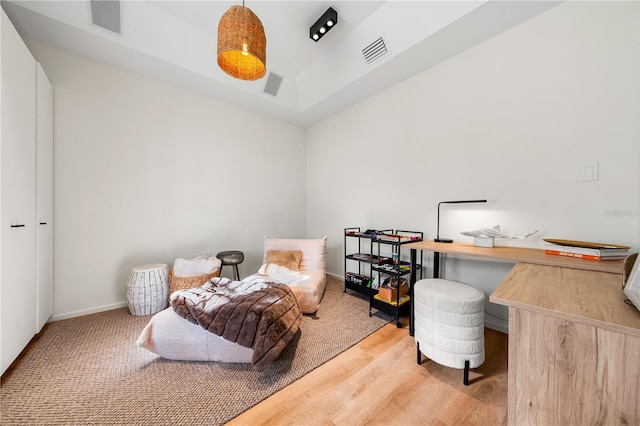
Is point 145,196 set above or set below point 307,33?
below

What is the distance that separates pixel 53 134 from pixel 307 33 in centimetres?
267

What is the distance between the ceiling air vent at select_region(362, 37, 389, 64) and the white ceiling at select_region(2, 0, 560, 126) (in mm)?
42

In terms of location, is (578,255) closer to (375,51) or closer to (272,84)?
(375,51)

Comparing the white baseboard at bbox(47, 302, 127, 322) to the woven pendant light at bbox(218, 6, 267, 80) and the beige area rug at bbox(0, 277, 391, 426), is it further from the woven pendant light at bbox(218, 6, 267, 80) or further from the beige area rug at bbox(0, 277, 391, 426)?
the woven pendant light at bbox(218, 6, 267, 80)

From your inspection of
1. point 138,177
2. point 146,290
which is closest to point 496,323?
point 146,290

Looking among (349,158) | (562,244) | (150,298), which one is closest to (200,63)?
(349,158)

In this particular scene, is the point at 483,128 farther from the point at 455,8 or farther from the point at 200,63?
the point at 200,63

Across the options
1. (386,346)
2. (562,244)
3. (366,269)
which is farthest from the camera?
(366,269)

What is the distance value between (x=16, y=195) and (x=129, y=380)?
4.65 ft

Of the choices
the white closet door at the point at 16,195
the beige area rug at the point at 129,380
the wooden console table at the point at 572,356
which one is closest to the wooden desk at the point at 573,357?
the wooden console table at the point at 572,356

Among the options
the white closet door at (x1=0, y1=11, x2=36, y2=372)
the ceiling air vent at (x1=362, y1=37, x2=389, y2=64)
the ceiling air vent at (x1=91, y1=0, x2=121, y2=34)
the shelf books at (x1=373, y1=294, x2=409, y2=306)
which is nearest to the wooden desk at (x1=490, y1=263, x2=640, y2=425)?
the shelf books at (x1=373, y1=294, x2=409, y2=306)

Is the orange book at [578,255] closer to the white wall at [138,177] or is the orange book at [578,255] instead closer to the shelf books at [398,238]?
the shelf books at [398,238]

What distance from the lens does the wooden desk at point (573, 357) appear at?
594mm

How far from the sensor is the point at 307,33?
2434mm
